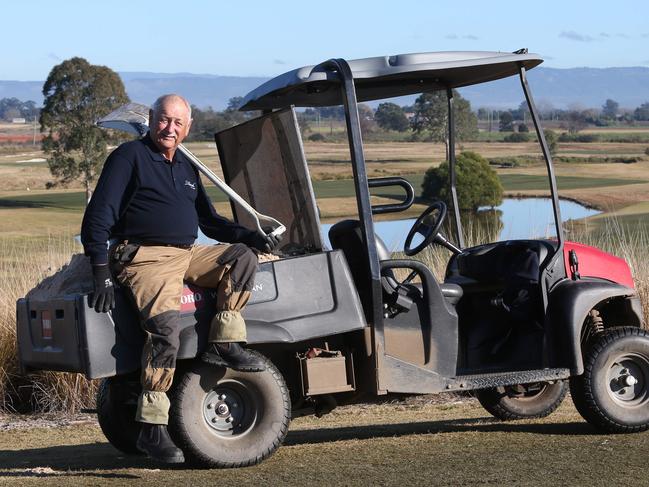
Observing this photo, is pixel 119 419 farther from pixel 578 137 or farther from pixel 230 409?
pixel 578 137

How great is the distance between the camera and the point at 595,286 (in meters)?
6.79

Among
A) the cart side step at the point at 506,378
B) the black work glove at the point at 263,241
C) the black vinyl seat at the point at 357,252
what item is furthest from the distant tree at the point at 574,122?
the black work glove at the point at 263,241

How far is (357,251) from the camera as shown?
6.52 meters

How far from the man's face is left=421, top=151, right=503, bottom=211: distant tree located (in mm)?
22135

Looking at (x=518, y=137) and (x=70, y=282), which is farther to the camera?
(x=518, y=137)

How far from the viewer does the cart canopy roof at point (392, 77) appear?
630cm

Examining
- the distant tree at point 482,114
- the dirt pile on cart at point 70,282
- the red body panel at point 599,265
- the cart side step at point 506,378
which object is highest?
the distant tree at point 482,114

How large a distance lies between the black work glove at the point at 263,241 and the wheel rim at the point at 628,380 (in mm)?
2101

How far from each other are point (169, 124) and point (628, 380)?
297 cm

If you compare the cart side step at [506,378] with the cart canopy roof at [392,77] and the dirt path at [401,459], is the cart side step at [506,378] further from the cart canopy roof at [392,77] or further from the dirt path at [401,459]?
the cart canopy roof at [392,77]

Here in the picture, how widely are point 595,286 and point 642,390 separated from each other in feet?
2.35

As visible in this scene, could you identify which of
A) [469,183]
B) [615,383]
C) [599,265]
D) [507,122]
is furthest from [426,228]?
[507,122]

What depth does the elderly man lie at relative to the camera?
5719mm

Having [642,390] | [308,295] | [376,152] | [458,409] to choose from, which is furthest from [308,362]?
[376,152]
